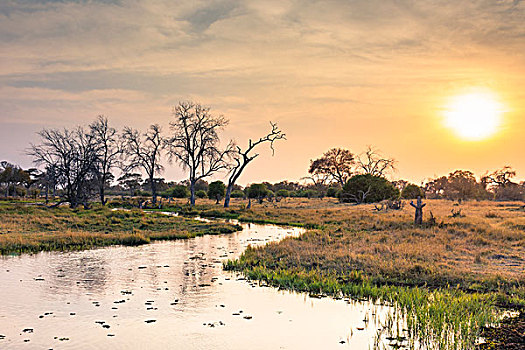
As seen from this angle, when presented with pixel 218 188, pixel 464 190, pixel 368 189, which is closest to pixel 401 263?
pixel 368 189

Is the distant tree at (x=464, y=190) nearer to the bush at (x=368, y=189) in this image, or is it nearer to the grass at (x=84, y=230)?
the bush at (x=368, y=189)

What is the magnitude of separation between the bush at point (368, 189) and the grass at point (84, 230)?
34472 millimetres

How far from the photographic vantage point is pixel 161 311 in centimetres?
1115

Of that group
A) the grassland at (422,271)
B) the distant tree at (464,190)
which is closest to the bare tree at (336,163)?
the distant tree at (464,190)

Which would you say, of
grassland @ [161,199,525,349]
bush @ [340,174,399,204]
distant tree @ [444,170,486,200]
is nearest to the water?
grassland @ [161,199,525,349]

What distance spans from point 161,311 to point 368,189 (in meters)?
54.9

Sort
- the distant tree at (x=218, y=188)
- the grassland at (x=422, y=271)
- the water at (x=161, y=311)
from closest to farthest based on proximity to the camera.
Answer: the water at (x=161, y=311)
the grassland at (x=422, y=271)
the distant tree at (x=218, y=188)

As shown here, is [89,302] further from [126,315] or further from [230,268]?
[230,268]

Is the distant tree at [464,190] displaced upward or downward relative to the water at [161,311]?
upward

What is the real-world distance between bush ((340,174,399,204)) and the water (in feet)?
161

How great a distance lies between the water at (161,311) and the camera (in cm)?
906

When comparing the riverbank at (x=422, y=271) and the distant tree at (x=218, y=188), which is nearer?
→ the riverbank at (x=422, y=271)

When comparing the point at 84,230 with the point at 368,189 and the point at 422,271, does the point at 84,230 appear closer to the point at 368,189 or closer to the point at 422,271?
the point at 422,271

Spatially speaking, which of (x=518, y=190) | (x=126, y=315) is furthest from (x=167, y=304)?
(x=518, y=190)
